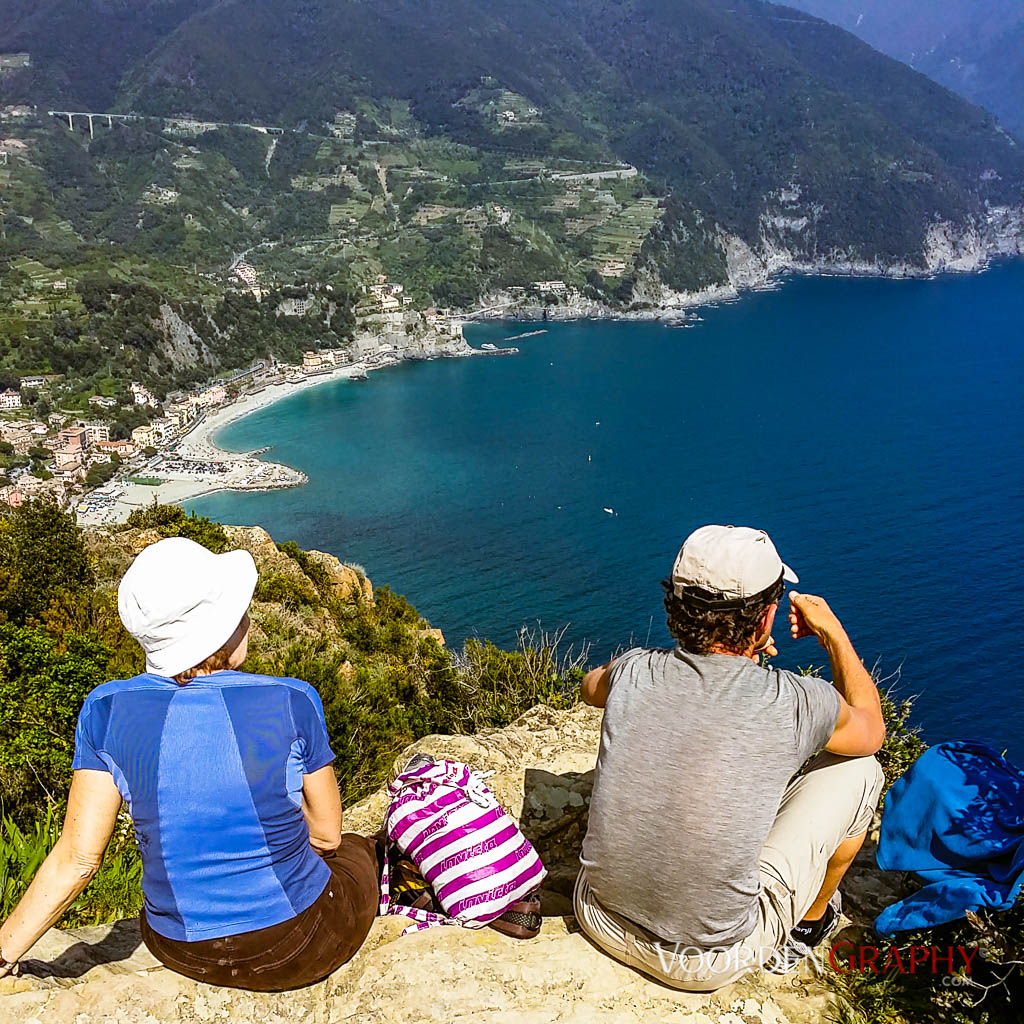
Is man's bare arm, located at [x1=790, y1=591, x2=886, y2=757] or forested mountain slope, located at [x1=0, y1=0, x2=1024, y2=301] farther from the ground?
forested mountain slope, located at [x1=0, y1=0, x2=1024, y2=301]

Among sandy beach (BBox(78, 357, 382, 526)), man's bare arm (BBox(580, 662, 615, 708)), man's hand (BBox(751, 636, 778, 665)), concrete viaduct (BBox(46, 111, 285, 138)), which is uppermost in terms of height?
concrete viaduct (BBox(46, 111, 285, 138))

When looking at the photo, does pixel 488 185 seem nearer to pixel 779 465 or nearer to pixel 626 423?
pixel 626 423

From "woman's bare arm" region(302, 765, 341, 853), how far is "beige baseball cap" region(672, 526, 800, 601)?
94cm

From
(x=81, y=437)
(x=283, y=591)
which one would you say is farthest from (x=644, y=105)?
(x=283, y=591)

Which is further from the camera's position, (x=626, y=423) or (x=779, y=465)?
(x=626, y=423)

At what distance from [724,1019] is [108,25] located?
24199 centimetres

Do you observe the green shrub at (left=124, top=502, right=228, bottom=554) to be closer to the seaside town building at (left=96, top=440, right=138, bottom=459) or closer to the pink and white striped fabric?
the pink and white striped fabric

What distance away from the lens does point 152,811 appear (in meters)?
1.67

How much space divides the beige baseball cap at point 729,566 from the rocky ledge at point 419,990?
3.34 feet

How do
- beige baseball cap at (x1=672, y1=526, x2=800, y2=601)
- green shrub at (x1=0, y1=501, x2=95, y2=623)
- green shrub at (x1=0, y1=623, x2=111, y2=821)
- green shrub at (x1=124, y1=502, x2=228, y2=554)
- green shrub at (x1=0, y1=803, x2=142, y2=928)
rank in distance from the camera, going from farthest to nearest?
1. green shrub at (x1=124, y1=502, x2=228, y2=554)
2. green shrub at (x1=0, y1=501, x2=95, y2=623)
3. green shrub at (x1=0, y1=623, x2=111, y2=821)
4. green shrub at (x1=0, y1=803, x2=142, y2=928)
5. beige baseball cap at (x1=672, y1=526, x2=800, y2=601)

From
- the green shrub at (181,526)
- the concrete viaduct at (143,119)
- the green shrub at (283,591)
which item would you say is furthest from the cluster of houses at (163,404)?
the concrete viaduct at (143,119)

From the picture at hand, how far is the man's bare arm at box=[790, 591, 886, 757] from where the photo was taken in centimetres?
188

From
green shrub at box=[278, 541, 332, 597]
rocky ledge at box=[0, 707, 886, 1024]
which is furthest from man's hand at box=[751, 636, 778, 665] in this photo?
green shrub at box=[278, 541, 332, 597]

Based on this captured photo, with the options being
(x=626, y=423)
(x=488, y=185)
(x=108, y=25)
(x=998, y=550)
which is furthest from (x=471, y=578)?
(x=108, y=25)
